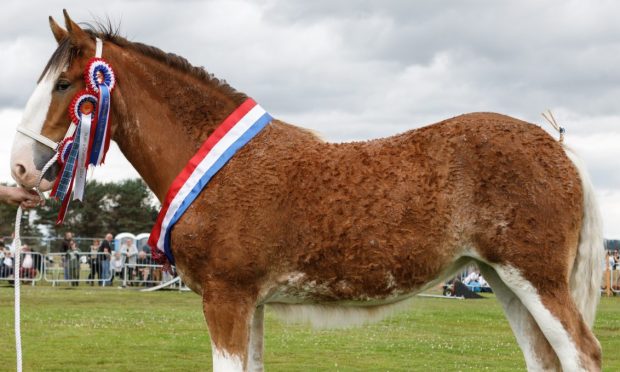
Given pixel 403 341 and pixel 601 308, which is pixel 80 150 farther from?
pixel 601 308

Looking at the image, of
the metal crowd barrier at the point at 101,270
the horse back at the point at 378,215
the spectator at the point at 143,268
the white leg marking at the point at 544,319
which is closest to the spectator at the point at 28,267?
the metal crowd barrier at the point at 101,270

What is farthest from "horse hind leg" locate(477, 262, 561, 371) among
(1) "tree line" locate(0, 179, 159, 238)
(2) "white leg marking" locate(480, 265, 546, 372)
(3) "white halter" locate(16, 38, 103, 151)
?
(1) "tree line" locate(0, 179, 159, 238)

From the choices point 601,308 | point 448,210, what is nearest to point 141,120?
point 448,210

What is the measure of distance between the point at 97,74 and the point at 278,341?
1015 cm

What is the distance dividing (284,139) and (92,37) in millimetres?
1656

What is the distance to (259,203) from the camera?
5.70m

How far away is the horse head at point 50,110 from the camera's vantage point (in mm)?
5855

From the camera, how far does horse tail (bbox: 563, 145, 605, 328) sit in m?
5.83

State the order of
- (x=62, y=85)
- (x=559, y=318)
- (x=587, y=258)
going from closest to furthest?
(x=559, y=318) < (x=587, y=258) < (x=62, y=85)

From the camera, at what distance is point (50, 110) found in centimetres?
592

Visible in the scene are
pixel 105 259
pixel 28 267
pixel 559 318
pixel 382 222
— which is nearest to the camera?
pixel 559 318

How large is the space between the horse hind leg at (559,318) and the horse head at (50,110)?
3335 mm

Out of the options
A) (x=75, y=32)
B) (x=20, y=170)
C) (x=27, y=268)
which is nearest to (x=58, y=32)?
(x=75, y=32)

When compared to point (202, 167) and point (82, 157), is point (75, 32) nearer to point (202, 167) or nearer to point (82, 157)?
point (82, 157)
